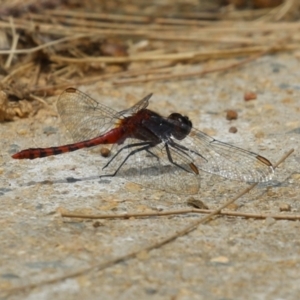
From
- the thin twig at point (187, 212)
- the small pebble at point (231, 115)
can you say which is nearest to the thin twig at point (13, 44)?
the small pebble at point (231, 115)

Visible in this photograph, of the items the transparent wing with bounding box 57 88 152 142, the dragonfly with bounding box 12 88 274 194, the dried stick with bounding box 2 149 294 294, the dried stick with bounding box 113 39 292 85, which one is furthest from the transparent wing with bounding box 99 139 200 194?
the dried stick with bounding box 113 39 292 85

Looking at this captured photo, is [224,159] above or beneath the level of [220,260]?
above

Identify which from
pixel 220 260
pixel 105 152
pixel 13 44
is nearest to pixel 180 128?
pixel 105 152

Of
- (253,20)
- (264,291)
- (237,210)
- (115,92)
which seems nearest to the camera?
(264,291)

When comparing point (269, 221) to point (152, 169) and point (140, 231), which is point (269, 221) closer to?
point (140, 231)

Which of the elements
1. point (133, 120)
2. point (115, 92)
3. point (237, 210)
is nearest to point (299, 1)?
point (115, 92)

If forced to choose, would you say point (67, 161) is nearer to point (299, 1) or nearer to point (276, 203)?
point (276, 203)
